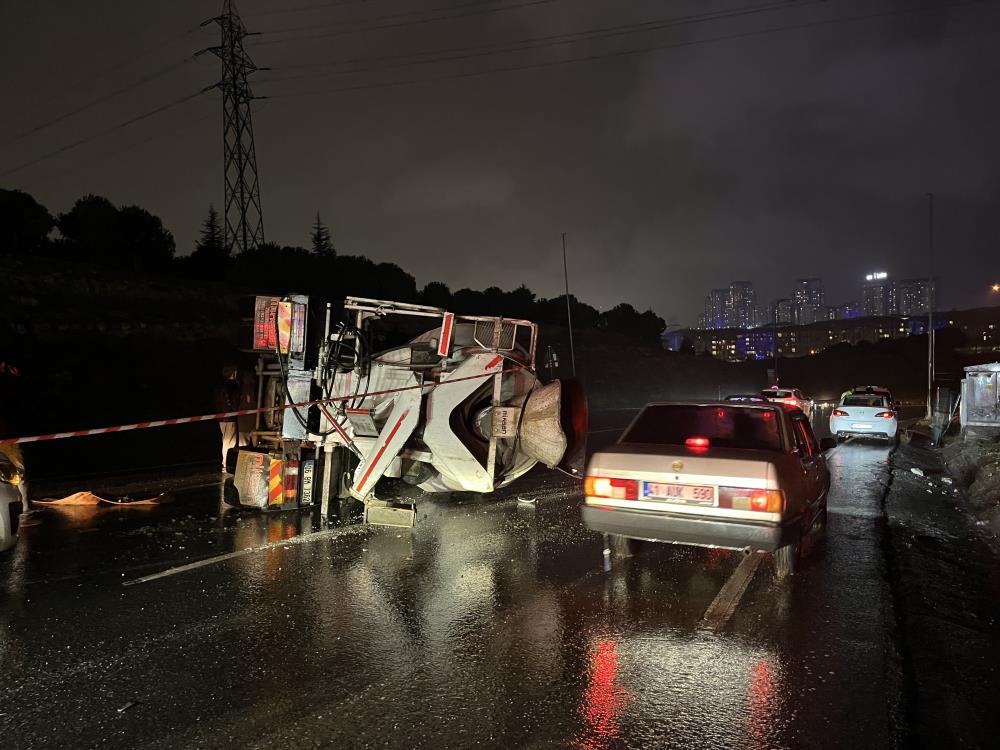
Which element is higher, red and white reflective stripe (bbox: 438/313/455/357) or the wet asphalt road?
red and white reflective stripe (bbox: 438/313/455/357)

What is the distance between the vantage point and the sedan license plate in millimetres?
5047

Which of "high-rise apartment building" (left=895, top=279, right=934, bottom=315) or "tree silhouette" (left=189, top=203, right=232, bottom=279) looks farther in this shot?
"high-rise apartment building" (left=895, top=279, right=934, bottom=315)

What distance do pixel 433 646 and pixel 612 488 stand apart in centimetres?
199

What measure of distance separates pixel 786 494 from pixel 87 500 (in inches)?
351

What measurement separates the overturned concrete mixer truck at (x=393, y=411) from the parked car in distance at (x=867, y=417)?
12.6 meters

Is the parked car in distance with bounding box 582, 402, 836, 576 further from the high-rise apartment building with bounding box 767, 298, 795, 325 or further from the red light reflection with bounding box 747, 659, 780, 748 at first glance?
the high-rise apartment building with bounding box 767, 298, 795, 325

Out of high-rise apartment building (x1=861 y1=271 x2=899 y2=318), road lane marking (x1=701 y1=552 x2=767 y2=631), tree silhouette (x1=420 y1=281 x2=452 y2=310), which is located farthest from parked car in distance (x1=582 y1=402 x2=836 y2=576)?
high-rise apartment building (x1=861 y1=271 x2=899 y2=318)

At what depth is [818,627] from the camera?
460cm

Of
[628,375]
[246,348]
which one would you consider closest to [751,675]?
[246,348]

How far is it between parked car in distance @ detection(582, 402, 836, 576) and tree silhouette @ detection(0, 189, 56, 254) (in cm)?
3726

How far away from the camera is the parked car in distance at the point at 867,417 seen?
682 inches

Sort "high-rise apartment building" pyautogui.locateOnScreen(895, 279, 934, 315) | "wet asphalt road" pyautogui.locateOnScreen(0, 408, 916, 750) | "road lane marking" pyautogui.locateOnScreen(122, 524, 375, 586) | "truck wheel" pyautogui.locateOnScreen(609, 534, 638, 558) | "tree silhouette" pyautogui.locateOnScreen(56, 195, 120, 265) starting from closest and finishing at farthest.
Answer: "wet asphalt road" pyautogui.locateOnScreen(0, 408, 916, 750)
"road lane marking" pyautogui.locateOnScreen(122, 524, 375, 586)
"truck wheel" pyautogui.locateOnScreen(609, 534, 638, 558)
"tree silhouette" pyautogui.locateOnScreen(56, 195, 120, 265)
"high-rise apartment building" pyautogui.locateOnScreen(895, 279, 934, 315)

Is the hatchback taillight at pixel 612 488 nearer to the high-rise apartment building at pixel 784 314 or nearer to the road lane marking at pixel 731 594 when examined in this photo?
the road lane marking at pixel 731 594

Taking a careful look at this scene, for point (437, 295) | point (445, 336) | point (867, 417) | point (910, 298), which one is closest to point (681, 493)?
point (445, 336)
